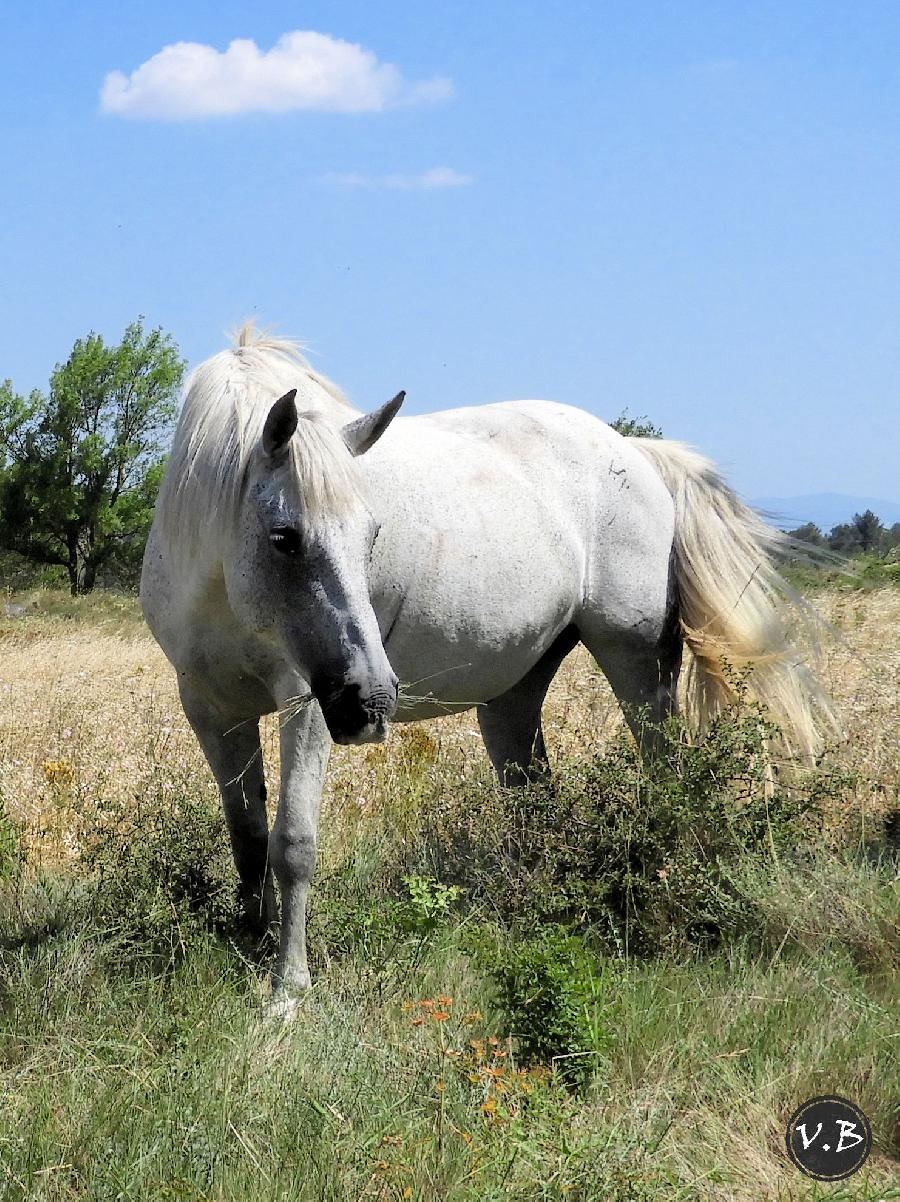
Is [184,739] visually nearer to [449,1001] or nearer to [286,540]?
[286,540]

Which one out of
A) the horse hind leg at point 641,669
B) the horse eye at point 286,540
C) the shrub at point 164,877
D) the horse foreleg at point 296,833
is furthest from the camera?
the horse hind leg at point 641,669

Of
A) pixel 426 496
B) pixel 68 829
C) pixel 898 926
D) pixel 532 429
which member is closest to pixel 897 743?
pixel 898 926

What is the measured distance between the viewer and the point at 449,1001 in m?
3.39

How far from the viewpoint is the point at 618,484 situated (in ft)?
17.9

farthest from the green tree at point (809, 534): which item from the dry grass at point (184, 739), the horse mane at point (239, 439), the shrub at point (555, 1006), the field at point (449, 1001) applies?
the shrub at point (555, 1006)

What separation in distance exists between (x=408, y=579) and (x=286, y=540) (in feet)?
3.37

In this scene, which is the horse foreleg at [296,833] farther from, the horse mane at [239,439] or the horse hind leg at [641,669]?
the horse hind leg at [641,669]

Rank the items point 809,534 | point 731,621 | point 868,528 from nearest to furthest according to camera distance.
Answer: point 731,621, point 809,534, point 868,528

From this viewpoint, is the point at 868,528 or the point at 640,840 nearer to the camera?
the point at 640,840

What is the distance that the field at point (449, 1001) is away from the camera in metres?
2.79

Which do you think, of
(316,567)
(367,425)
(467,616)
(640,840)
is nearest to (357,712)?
(316,567)

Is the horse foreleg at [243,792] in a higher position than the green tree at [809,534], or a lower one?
lower

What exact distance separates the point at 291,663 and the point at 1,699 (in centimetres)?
570

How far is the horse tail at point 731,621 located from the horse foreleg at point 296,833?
7.06 ft
